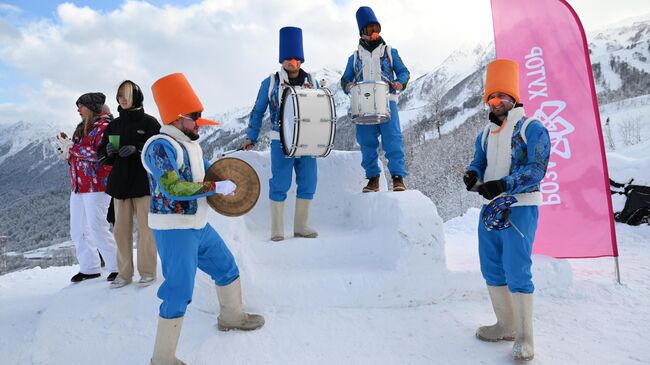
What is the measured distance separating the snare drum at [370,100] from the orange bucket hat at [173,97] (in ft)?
7.24

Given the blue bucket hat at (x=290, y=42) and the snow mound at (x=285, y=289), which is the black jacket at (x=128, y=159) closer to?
the snow mound at (x=285, y=289)

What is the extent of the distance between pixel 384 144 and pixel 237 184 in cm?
260

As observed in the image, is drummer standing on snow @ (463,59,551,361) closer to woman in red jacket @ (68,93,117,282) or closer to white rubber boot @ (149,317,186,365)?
white rubber boot @ (149,317,186,365)

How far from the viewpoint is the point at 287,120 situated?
4293mm

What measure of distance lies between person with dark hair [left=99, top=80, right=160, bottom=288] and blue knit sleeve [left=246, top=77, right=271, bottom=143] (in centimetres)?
104

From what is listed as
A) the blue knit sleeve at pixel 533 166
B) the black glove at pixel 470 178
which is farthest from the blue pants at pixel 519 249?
the black glove at pixel 470 178

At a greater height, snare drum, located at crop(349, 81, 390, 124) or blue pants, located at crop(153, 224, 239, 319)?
snare drum, located at crop(349, 81, 390, 124)

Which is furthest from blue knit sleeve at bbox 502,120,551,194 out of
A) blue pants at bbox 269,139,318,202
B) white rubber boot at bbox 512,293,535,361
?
blue pants at bbox 269,139,318,202

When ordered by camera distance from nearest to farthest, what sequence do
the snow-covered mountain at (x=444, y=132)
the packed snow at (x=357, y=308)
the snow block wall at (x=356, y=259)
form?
the packed snow at (x=357, y=308), the snow block wall at (x=356, y=259), the snow-covered mountain at (x=444, y=132)

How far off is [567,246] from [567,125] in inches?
55.1

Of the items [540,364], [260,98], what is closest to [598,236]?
[540,364]

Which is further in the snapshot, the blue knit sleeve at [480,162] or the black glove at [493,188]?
the blue knit sleeve at [480,162]

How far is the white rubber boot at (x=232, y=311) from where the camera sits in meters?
3.31

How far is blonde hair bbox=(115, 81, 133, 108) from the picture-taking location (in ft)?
12.9
